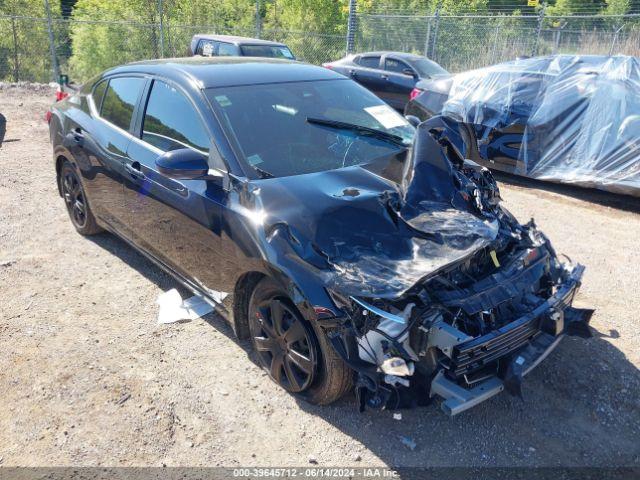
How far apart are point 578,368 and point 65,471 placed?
3.00 metres

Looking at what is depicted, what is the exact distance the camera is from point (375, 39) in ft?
63.5

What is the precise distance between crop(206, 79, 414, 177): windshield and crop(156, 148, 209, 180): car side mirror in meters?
0.26

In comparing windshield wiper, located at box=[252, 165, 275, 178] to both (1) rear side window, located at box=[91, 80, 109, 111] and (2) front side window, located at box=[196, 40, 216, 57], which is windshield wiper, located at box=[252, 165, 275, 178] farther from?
(2) front side window, located at box=[196, 40, 216, 57]

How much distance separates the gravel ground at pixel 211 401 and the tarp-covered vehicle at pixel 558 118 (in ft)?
7.56

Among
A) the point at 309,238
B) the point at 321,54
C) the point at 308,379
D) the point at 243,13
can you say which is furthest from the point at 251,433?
the point at 243,13

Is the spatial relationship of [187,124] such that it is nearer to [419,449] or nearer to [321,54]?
[419,449]

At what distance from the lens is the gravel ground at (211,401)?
9.15 feet

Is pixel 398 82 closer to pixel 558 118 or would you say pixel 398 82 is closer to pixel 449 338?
pixel 558 118

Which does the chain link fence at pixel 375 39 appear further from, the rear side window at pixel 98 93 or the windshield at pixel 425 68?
the rear side window at pixel 98 93

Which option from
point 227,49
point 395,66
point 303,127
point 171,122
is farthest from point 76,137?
point 395,66

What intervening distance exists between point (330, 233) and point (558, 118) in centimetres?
521

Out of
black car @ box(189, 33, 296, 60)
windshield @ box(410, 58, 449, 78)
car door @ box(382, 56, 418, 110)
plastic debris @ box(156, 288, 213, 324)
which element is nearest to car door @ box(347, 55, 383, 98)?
car door @ box(382, 56, 418, 110)

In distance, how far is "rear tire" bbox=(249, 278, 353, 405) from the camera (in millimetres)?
2781

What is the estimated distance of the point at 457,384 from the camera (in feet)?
8.45
